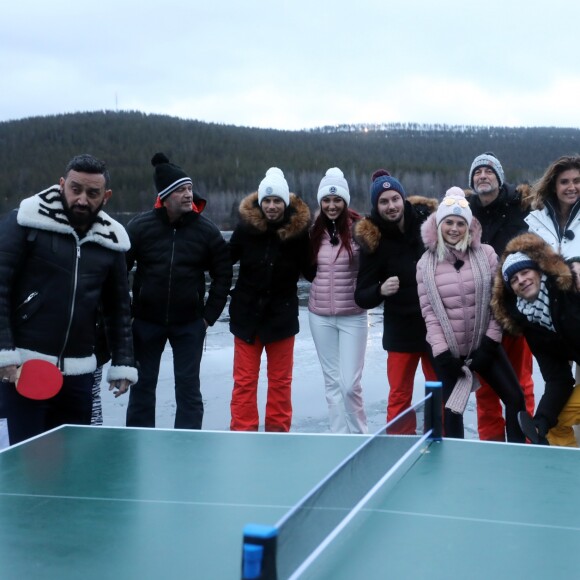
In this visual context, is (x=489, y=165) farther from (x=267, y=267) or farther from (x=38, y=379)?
(x=38, y=379)

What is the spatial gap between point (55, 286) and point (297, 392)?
3.78m

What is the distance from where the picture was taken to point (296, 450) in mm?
3025

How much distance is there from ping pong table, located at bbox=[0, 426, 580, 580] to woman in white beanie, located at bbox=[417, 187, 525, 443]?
1.57 m

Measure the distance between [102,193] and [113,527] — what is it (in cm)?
201

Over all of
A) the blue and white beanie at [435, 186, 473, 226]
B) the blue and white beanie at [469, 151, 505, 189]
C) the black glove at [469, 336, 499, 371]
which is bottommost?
the black glove at [469, 336, 499, 371]

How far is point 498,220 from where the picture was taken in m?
5.17

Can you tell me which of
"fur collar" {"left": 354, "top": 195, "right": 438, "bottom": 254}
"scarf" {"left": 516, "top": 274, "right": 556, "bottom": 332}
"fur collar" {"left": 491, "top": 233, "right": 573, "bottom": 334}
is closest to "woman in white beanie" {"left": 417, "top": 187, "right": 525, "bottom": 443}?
"fur collar" {"left": 491, "top": 233, "right": 573, "bottom": 334}

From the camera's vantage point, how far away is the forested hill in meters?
66.1

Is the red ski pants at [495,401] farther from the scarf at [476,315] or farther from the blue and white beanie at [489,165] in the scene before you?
the blue and white beanie at [489,165]

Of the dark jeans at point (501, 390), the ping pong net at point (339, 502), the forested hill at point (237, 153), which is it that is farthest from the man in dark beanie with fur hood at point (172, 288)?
the forested hill at point (237, 153)

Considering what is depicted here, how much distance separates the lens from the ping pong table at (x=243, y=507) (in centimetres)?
190

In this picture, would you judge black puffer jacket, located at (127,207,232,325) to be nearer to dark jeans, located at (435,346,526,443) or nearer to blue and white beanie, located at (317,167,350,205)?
blue and white beanie, located at (317,167,350,205)

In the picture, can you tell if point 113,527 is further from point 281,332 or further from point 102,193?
point 281,332

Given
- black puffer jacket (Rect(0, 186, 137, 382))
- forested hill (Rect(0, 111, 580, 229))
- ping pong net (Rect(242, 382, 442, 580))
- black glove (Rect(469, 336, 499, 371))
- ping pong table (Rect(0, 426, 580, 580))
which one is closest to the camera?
ping pong net (Rect(242, 382, 442, 580))
